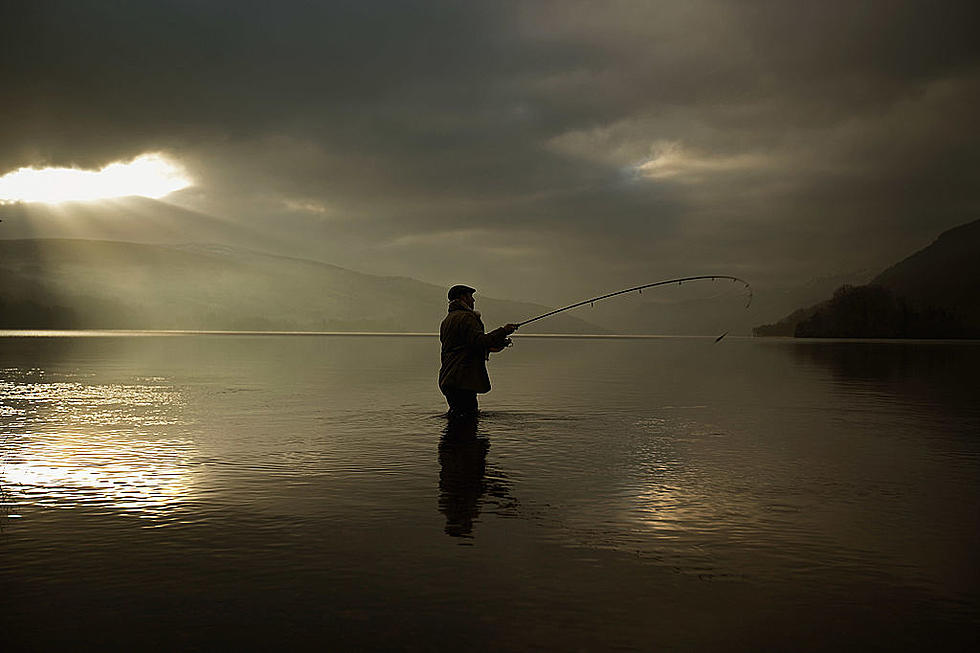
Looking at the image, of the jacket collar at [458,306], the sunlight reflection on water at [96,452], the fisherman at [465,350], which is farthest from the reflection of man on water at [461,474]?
the sunlight reflection on water at [96,452]

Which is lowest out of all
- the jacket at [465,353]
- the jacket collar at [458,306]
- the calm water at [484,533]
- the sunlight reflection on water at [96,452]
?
the calm water at [484,533]

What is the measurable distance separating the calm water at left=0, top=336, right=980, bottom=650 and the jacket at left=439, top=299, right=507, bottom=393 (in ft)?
2.96

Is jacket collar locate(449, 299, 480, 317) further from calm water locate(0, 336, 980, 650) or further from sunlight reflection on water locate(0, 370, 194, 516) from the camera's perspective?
sunlight reflection on water locate(0, 370, 194, 516)

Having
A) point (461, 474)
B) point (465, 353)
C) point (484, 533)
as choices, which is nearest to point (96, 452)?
point (461, 474)

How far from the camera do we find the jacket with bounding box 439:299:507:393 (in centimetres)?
1498

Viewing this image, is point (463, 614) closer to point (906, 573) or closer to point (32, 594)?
point (32, 594)

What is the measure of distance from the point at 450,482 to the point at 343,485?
50.1 inches

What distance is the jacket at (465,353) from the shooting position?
1498cm

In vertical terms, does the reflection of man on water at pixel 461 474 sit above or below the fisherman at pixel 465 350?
below

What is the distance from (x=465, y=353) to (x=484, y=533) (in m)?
7.56

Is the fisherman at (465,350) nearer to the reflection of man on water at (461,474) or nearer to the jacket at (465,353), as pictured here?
the jacket at (465,353)

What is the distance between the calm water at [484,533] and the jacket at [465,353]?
90cm

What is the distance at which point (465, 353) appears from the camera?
1511 centimetres

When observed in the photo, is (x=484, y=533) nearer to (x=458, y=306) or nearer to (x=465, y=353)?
(x=465, y=353)
